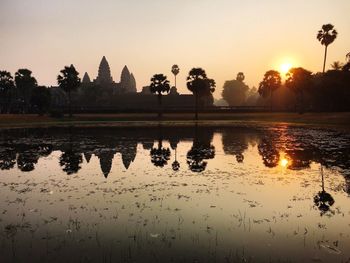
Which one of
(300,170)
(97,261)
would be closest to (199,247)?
(97,261)

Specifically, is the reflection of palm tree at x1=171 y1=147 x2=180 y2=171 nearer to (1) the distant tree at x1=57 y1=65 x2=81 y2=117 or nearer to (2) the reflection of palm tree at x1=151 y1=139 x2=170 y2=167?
(2) the reflection of palm tree at x1=151 y1=139 x2=170 y2=167

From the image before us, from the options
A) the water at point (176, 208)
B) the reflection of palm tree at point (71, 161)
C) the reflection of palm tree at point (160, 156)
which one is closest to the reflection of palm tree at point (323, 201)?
the water at point (176, 208)

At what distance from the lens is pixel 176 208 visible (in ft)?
42.6

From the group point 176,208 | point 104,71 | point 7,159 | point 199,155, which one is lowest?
point 176,208

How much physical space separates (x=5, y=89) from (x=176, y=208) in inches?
4056

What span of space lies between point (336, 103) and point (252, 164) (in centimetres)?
7057

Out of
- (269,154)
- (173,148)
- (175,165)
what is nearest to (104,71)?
(173,148)

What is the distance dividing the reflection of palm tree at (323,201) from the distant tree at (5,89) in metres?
104

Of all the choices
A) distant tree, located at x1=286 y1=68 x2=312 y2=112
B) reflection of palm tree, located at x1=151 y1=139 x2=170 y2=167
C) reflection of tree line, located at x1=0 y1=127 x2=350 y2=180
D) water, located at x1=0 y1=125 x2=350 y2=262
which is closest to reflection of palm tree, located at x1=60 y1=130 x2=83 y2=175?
reflection of tree line, located at x1=0 y1=127 x2=350 y2=180

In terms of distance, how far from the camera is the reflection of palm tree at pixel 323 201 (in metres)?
12.6

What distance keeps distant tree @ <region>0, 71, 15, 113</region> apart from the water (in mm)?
87004

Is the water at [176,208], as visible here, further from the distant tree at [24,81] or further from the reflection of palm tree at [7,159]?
the distant tree at [24,81]

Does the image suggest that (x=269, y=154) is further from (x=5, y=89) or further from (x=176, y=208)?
(x=5, y=89)

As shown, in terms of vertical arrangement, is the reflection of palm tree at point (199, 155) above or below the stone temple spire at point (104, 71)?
below
